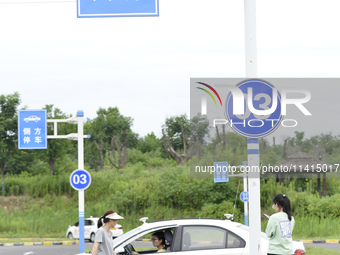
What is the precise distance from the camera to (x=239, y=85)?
691 cm

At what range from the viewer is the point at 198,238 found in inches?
324

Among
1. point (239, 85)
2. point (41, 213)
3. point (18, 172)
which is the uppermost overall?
point (239, 85)

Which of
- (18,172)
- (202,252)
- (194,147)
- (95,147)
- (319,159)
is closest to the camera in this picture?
(202,252)

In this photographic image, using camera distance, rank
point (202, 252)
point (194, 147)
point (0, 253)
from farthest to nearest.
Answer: point (194, 147)
point (0, 253)
point (202, 252)

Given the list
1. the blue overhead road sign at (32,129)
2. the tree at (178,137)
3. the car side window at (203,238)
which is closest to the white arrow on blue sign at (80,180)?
the blue overhead road sign at (32,129)

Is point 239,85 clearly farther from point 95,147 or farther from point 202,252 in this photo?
point 95,147

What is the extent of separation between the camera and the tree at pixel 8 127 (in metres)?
38.1

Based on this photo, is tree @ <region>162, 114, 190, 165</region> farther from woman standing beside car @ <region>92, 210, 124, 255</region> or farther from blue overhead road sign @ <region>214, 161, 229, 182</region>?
woman standing beside car @ <region>92, 210, 124, 255</region>

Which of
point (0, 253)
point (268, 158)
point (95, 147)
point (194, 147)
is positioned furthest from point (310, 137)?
point (95, 147)

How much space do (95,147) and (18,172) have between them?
12322 millimetres

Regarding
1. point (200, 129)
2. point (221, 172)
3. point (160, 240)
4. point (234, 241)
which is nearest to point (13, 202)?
point (200, 129)

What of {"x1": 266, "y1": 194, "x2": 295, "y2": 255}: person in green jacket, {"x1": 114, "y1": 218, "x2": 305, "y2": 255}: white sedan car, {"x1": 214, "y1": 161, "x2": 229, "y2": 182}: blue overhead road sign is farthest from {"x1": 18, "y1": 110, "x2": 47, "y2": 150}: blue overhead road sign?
{"x1": 266, "y1": 194, "x2": 295, "y2": 255}: person in green jacket

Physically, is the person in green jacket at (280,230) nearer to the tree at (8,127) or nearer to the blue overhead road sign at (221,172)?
the blue overhead road sign at (221,172)

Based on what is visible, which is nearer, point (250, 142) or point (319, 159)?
point (250, 142)
